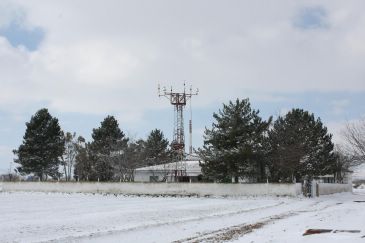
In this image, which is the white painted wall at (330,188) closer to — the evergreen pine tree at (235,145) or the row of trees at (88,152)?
the evergreen pine tree at (235,145)

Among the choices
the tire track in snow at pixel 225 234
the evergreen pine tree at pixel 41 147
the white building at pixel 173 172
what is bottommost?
the tire track in snow at pixel 225 234

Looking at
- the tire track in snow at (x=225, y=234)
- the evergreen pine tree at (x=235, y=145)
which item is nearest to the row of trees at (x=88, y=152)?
the evergreen pine tree at (x=235, y=145)

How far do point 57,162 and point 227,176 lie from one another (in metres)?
35.0

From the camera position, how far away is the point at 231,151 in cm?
4616

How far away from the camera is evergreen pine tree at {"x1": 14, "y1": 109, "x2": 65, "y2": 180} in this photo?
236 ft

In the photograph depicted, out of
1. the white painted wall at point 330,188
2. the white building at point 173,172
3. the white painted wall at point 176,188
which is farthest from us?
the white building at point 173,172

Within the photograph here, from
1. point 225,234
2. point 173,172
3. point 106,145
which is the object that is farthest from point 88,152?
point 225,234

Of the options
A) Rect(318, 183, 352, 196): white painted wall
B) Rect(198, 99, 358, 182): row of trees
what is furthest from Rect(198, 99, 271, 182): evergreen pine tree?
Rect(318, 183, 352, 196): white painted wall

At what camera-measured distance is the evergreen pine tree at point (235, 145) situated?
153 ft

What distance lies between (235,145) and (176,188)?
6.53m

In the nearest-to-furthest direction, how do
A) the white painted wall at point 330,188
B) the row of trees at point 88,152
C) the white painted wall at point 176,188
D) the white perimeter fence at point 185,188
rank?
the white painted wall at point 176,188
the white perimeter fence at point 185,188
the white painted wall at point 330,188
the row of trees at point 88,152

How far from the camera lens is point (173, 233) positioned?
17.4m

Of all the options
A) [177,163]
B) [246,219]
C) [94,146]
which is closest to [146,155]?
[94,146]

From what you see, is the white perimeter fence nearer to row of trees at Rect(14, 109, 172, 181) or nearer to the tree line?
the tree line
